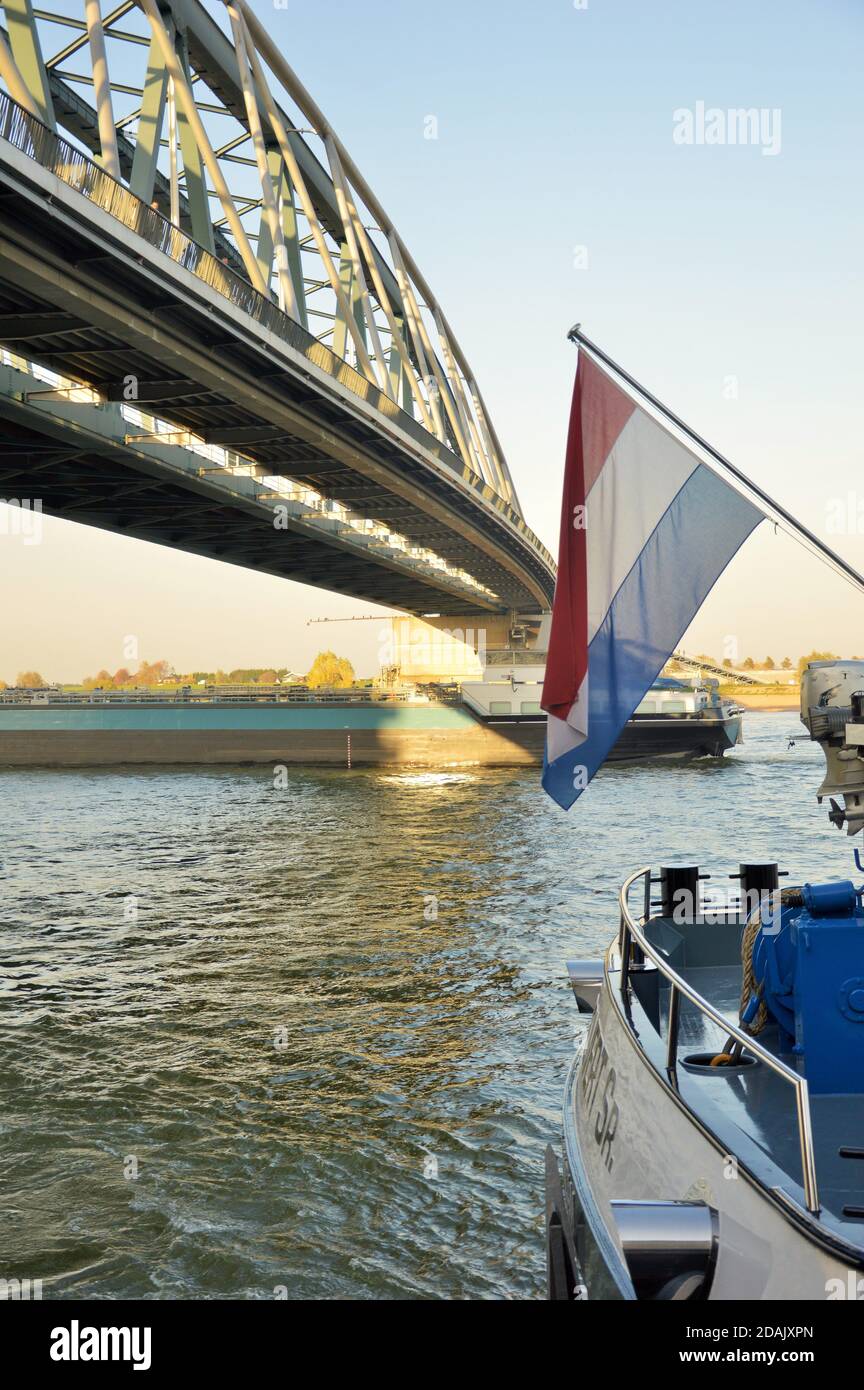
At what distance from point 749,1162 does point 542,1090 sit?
582 cm

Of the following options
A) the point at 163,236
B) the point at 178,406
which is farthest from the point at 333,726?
the point at 163,236

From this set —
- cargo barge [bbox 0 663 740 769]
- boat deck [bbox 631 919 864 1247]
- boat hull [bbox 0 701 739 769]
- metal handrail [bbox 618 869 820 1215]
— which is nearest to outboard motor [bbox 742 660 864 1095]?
boat deck [bbox 631 919 864 1247]

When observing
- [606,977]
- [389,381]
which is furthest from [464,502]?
[606,977]

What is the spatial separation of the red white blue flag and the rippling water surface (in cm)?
327

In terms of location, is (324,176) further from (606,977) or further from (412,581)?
(606,977)

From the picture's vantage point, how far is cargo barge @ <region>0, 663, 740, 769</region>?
172 feet

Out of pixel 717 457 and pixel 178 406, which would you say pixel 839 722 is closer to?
pixel 717 457

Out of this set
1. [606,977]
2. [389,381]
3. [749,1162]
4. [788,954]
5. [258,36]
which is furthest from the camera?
[389,381]

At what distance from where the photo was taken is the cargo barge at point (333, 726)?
52406 mm

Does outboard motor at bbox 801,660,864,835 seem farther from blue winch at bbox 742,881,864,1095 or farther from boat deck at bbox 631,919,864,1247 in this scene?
boat deck at bbox 631,919,864,1247

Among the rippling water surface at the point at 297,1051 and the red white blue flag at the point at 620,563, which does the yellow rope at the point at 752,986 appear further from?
the rippling water surface at the point at 297,1051

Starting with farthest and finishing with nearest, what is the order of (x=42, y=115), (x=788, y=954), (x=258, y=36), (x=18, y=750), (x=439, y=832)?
1. (x=18, y=750)
2. (x=258, y=36)
3. (x=439, y=832)
4. (x=42, y=115)
5. (x=788, y=954)

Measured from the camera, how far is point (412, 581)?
5606 cm

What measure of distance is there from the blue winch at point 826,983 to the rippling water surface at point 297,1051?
2594mm
